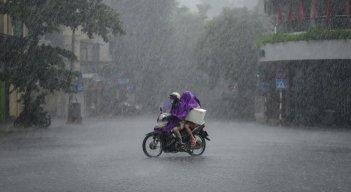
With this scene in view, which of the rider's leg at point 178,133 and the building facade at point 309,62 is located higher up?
the building facade at point 309,62

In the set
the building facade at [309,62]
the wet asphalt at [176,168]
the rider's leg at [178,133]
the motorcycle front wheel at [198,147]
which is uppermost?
the building facade at [309,62]

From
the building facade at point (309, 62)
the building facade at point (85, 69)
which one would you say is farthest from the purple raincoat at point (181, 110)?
the building facade at point (85, 69)

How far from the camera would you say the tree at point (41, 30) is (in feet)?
98.8

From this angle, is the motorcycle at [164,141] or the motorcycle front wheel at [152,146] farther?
the motorcycle front wheel at [152,146]

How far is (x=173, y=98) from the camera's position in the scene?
15859 millimetres

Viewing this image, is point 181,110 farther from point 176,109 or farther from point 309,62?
point 309,62

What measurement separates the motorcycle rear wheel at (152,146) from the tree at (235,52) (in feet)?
122

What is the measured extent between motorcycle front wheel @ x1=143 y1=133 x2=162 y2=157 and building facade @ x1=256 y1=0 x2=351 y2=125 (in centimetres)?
1997

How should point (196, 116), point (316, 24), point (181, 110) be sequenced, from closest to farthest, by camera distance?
point (181, 110)
point (196, 116)
point (316, 24)

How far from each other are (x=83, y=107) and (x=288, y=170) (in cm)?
4469

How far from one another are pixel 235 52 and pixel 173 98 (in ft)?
129

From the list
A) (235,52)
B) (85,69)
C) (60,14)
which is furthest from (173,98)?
(85,69)

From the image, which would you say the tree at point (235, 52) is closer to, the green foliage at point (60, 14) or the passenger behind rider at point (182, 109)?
the green foliage at point (60, 14)

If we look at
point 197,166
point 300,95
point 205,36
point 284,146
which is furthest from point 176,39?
point 197,166
